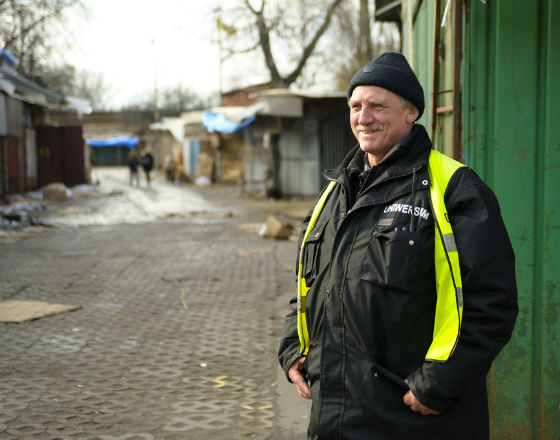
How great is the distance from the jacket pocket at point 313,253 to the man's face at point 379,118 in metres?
0.32

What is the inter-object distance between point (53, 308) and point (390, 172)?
6047 millimetres

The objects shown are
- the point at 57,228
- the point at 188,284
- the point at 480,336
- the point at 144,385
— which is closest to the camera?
the point at 480,336

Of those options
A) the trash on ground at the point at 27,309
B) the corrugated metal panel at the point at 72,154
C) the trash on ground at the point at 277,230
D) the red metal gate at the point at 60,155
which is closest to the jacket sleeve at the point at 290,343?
the trash on ground at the point at 27,309

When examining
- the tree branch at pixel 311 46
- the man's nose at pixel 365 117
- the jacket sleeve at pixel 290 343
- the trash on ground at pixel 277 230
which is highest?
the tree branch at pixel 311 46

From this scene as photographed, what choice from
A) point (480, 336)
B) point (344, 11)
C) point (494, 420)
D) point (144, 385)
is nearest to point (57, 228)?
point (144, 385)

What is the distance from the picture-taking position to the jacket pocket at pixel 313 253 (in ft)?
7.59

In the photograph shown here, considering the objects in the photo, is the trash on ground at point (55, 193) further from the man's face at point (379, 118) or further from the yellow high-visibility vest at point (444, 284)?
the yellow high-visibility vest at point (444, 284)

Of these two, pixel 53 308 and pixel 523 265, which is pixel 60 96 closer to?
pixel 53 308

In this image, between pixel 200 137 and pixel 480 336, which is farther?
pixel 200 137

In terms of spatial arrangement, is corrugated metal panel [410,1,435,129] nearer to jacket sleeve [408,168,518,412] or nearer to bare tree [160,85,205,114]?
jacket sleeve [408,168,518,412]

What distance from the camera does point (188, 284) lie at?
8930mm

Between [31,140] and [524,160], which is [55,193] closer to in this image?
[31,140]

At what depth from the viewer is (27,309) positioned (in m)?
7.26

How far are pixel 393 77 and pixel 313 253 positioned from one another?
661 mm
